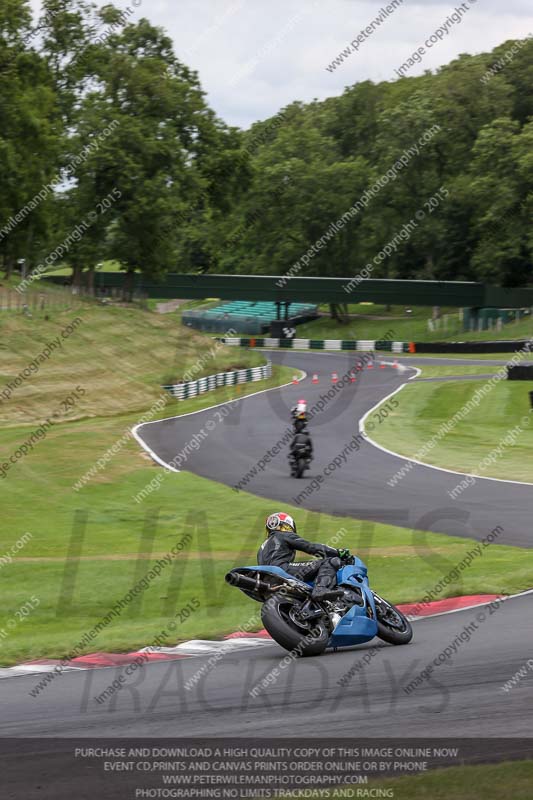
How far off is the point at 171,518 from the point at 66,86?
54.6 m

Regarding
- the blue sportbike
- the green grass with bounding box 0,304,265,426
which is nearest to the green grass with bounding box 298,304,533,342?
the green grass with bounding box 0,304,265,426

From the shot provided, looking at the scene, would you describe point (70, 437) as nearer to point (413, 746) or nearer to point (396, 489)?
point (396, 489)

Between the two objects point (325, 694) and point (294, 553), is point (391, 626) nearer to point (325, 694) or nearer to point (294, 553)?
point (294, 553)

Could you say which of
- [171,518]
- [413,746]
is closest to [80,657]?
[413,746]

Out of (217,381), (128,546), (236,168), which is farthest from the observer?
(236,168)

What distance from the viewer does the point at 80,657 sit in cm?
1013

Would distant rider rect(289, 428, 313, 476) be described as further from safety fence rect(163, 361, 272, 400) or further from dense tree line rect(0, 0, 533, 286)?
dense tree line rect(0, 0, 533, 286)

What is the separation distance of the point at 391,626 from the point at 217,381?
1524 inches

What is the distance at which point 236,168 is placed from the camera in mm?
68688

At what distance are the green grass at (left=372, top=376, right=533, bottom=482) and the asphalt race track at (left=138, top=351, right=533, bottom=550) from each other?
0.85 metres

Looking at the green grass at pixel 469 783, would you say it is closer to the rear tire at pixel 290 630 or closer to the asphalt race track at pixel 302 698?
the asphalt race track at pixel 302 698

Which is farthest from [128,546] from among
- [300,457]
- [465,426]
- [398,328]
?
[398,328]

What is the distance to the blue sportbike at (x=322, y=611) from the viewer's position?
963 centimetres

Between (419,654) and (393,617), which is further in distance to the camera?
(393,617)
